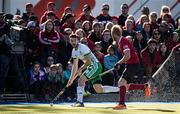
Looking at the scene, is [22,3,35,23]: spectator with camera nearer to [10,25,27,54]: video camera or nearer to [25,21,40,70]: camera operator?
[25,21,40,70]: camera operator

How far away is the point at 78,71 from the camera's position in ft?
47.6

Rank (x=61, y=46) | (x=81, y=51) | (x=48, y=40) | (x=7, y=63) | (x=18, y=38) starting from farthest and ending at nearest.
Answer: (x=61, y=46), (x=48, y=40), (x=18, y=38), (x=7, y=63), (x=81, y=51)

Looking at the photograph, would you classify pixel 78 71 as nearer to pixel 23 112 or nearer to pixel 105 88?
pixel 105 88

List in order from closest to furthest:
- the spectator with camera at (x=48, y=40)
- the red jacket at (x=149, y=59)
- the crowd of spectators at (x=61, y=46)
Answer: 1. the crowd of spectators at (x=61, y=46)
2. the spectator with camera at (x=48, y=40)
3. the red jacket at (x=149, y=59)

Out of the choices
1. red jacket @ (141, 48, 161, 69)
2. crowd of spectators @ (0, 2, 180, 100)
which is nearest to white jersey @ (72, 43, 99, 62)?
crowd of spectators @ (0, 2, 180, 100)

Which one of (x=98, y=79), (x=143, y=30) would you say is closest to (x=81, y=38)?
(x=98, y=79)

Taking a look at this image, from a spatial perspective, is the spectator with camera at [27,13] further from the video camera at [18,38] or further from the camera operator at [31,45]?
the video camera at [18,38]

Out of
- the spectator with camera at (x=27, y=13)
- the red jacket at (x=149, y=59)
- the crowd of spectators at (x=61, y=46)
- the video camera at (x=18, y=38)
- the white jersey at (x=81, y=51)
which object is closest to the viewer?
the white jersey at (x=81, y=51)

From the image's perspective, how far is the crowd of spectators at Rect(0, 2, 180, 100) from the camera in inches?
636

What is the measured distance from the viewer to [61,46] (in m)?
16.8

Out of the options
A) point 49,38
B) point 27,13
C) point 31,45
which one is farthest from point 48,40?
point 27,13

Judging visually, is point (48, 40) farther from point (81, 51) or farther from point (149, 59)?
point (149, 59)

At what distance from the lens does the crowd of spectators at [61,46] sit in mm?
16156

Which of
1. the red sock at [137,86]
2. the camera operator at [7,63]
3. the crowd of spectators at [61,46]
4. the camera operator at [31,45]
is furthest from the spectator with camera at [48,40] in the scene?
the red sock at [137,86]
